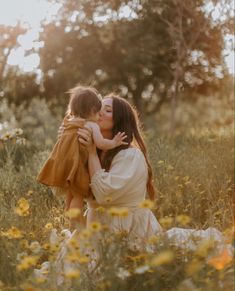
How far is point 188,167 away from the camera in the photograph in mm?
6742

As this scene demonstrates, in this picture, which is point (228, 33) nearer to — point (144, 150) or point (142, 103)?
point (142, 103)

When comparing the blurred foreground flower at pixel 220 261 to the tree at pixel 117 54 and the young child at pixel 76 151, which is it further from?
the tree at pixel 117 54

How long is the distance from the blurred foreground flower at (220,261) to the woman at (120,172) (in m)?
A: 1.36

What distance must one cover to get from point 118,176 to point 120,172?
0.20 feet

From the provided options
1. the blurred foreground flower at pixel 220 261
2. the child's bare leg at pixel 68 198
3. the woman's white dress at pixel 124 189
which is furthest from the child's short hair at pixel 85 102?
the blurred foreground flower at pixel 220 261

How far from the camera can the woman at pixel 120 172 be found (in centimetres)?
412


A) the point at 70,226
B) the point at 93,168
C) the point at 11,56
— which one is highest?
the point at 11,56

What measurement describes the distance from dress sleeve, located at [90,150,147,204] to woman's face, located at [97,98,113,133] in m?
0.27

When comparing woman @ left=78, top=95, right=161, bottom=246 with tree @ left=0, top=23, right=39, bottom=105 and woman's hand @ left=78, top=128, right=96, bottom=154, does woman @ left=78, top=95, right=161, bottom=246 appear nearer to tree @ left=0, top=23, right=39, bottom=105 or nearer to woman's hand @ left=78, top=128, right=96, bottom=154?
woman's hand @ left=78, top=128, right=96, bottom=154

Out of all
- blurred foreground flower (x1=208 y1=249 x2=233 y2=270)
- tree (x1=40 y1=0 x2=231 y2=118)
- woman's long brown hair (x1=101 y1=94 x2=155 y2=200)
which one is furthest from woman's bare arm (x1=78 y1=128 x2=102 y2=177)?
tree (x1=40 y1=0 x2=231 y2=118)

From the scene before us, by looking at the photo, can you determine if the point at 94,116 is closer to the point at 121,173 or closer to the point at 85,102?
the point at 85,102

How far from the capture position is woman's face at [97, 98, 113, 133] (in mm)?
4449

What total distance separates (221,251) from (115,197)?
55.0 inches

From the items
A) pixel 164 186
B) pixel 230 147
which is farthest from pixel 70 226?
pixel 230 147
